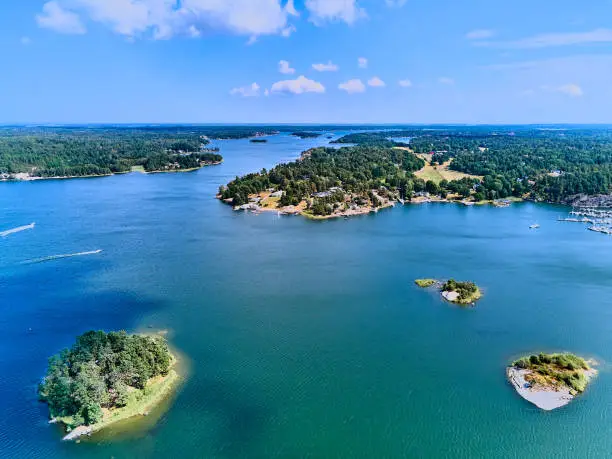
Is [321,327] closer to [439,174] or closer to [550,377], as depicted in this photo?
[550,377]

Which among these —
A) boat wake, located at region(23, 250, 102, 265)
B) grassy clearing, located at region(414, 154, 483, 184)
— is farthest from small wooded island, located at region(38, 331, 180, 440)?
grassy clearing, located at region(414, 154, 483, 184)

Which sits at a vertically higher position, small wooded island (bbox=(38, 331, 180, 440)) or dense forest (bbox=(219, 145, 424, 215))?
dense forest (bbox=(219, 145, 424, 215))

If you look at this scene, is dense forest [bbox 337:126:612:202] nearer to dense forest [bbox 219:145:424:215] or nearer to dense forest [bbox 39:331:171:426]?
dense forest [bbox 219:145:424:215]

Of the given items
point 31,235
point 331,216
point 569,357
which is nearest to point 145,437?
point 569,357

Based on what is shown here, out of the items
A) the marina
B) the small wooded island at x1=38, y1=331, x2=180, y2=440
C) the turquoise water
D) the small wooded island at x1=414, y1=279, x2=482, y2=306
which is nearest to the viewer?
the turquoise water

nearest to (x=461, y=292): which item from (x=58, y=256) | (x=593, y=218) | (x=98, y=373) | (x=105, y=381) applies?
(x=105, y=381)

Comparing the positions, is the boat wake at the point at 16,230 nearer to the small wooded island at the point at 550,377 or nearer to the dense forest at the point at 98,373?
the dense forest at the point at 98,373

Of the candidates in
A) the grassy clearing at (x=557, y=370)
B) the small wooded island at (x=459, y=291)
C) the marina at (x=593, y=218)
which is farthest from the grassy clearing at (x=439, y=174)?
the grassy clearing at (x=557, y=370)

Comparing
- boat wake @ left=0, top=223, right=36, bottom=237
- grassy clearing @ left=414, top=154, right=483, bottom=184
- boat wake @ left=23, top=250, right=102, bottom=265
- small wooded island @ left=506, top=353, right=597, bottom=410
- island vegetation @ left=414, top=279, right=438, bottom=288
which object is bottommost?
small wooded island @ left=506, top=353, right=597, bottom=410
